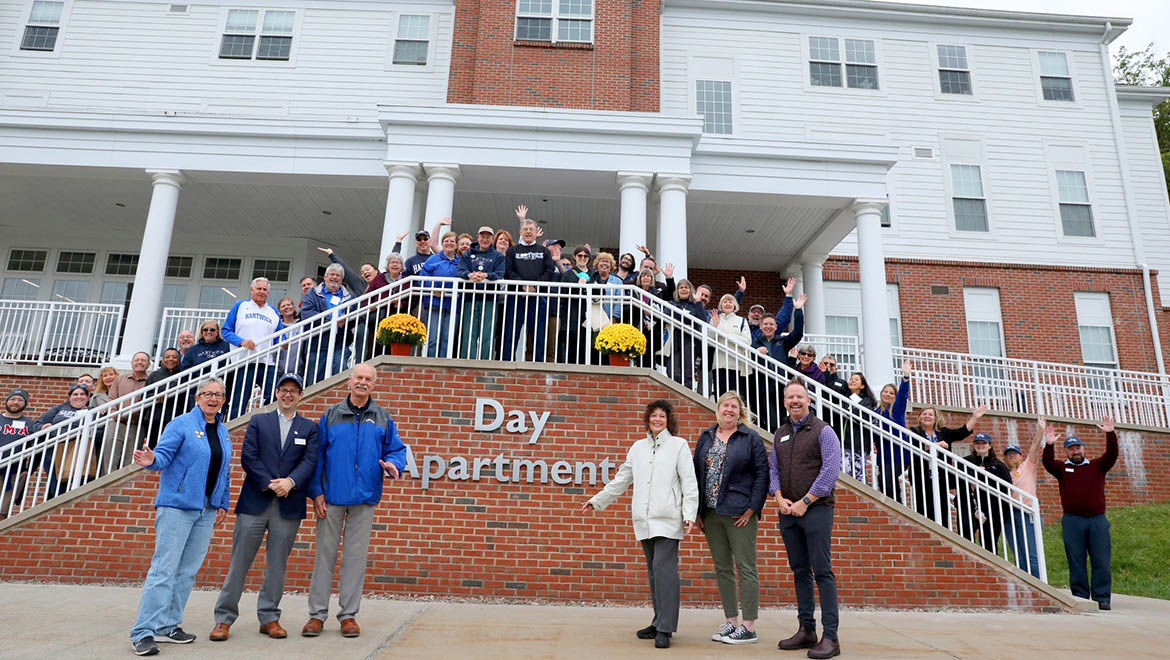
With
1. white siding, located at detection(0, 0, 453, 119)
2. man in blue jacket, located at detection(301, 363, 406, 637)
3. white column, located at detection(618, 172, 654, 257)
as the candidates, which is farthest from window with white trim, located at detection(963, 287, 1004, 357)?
man in blue jacket, located at detection(301, 363, 406, 637)

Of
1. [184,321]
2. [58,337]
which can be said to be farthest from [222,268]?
[58,337]

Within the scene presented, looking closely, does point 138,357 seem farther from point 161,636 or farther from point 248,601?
point 161,636

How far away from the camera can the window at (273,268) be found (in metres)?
16.7

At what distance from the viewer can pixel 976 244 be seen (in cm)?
1758

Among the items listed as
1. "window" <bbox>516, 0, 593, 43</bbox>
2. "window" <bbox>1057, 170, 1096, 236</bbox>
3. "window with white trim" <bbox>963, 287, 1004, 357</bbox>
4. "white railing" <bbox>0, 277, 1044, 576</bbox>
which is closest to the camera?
"white railing" <bbox>0, 277, 1044, 576</bbox>

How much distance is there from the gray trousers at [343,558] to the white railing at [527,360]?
9.64 feet

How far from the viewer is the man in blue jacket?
497cm

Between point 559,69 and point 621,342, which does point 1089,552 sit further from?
point 559,69

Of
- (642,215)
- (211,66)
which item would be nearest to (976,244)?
(642,215)

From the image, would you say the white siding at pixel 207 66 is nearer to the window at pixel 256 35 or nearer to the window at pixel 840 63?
the window at pixel 256 35

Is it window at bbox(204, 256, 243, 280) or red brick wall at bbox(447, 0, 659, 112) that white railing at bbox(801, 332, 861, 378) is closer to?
red brick wall at bbox(447, 0, 659, 112)

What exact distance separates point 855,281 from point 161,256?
1455cm

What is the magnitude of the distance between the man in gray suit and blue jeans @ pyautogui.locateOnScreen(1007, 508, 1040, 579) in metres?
6.77

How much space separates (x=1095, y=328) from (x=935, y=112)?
6533 mm
